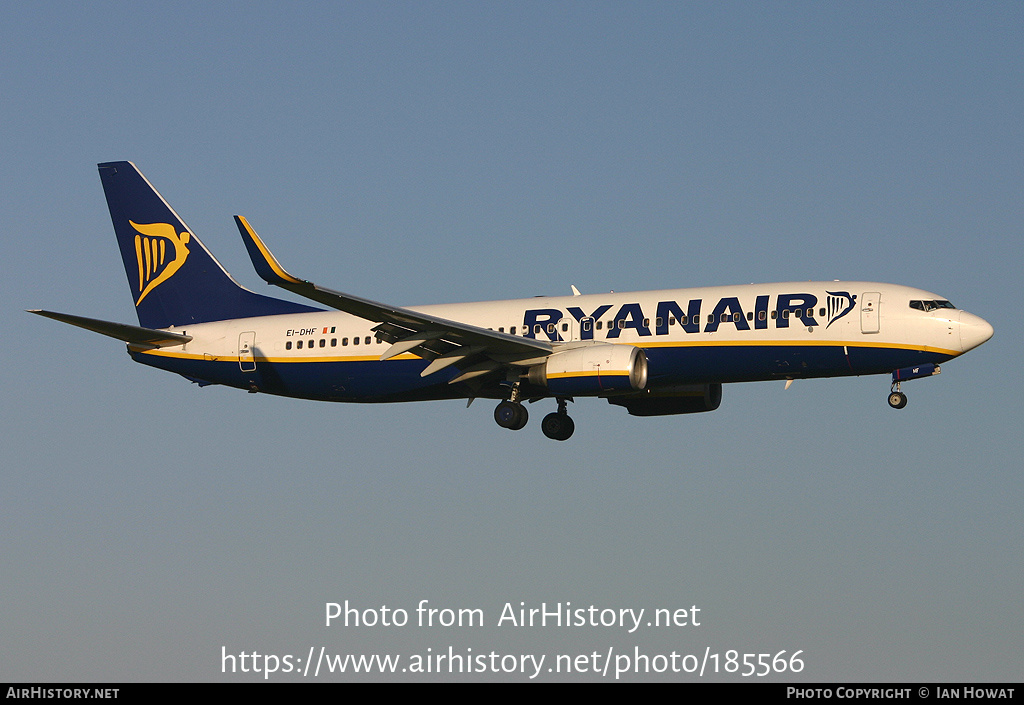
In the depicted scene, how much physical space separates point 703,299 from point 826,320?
3.75 meters

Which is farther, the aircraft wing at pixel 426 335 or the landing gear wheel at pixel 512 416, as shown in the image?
the landing gear wheel at pixel 512 416

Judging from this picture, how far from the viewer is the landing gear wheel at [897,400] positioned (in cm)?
4234

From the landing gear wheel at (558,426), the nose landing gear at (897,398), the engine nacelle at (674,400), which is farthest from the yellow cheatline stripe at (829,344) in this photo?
the landing gear wheel at (558,426)

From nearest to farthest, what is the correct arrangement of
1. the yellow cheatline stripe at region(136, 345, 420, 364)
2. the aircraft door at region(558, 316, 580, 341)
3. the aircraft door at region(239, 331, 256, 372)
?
the aircraft door at region(558, 316, 580, 341), the yellow cheatline stripe at region(136, 345, 420, 364), the aircraft door at region(239, 331, 256, 372)

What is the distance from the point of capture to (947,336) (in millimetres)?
41156

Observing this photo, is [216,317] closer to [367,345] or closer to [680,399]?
[367,345]

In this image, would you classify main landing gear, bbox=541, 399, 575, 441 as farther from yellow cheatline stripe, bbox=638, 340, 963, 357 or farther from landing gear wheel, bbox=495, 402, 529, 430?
yellow cheatline stripe, bbox=638, 340, 963, 357

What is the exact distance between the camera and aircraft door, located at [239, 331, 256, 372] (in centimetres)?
4878

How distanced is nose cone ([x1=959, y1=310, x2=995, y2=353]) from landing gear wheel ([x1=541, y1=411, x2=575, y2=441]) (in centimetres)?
1318

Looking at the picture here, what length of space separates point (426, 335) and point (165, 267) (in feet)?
46.8

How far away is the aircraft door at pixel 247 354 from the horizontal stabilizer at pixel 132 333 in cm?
218

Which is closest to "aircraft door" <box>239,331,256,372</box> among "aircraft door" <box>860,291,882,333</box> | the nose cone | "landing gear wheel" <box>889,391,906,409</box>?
"aircraft door" <box>860,291,882,333</box>

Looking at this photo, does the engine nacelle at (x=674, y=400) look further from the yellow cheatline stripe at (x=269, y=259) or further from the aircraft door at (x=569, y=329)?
the yellow cheatline stripe at (x=269, y=259)

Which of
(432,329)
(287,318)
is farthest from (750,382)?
(287,318)
